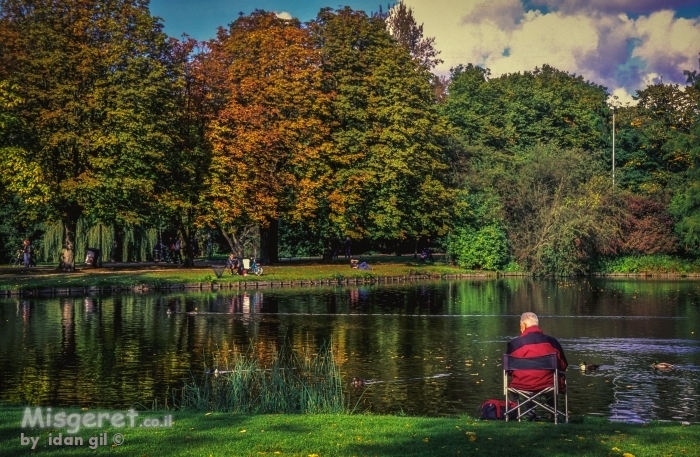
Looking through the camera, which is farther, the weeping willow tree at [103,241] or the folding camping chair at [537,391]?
the weeping willow tree at [103,241]

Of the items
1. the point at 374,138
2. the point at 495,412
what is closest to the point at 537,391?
the point at 495,412

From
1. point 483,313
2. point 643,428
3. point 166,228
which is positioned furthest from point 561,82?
point 643,428

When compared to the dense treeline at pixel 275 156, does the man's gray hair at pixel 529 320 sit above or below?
below

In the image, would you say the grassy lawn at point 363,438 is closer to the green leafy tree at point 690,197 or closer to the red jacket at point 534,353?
the red jacket at point 534,353

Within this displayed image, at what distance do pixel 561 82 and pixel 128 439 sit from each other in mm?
82748

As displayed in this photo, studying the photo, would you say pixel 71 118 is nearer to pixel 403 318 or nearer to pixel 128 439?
pixel 403 318

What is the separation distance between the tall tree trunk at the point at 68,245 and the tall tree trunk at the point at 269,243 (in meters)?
13.5

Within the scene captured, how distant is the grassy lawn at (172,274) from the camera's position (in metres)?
43.7

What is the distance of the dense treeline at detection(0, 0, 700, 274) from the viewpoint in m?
48.8

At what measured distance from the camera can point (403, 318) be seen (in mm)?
33156

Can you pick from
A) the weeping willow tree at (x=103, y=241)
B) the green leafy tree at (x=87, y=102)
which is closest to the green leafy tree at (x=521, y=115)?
the weeping willow tree at (x=103, y=241)

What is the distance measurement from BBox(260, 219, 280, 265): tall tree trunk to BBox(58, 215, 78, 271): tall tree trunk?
13498 millimetres

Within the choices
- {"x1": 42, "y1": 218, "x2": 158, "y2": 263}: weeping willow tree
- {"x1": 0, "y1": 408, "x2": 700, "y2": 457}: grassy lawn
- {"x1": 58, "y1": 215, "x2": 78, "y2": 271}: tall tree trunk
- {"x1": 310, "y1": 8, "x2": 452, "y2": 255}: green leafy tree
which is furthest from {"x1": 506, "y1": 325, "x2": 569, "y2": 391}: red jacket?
{"x1": 42, "y1": 218, "x2": 158, "y2": 263}: weeping willow tree

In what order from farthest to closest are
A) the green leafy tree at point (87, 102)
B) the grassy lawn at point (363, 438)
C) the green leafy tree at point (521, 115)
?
the green leafy tree at point (521, 115)
the green leafy tree at point (87, 102)
the grassy lawn at point (363, 438)
